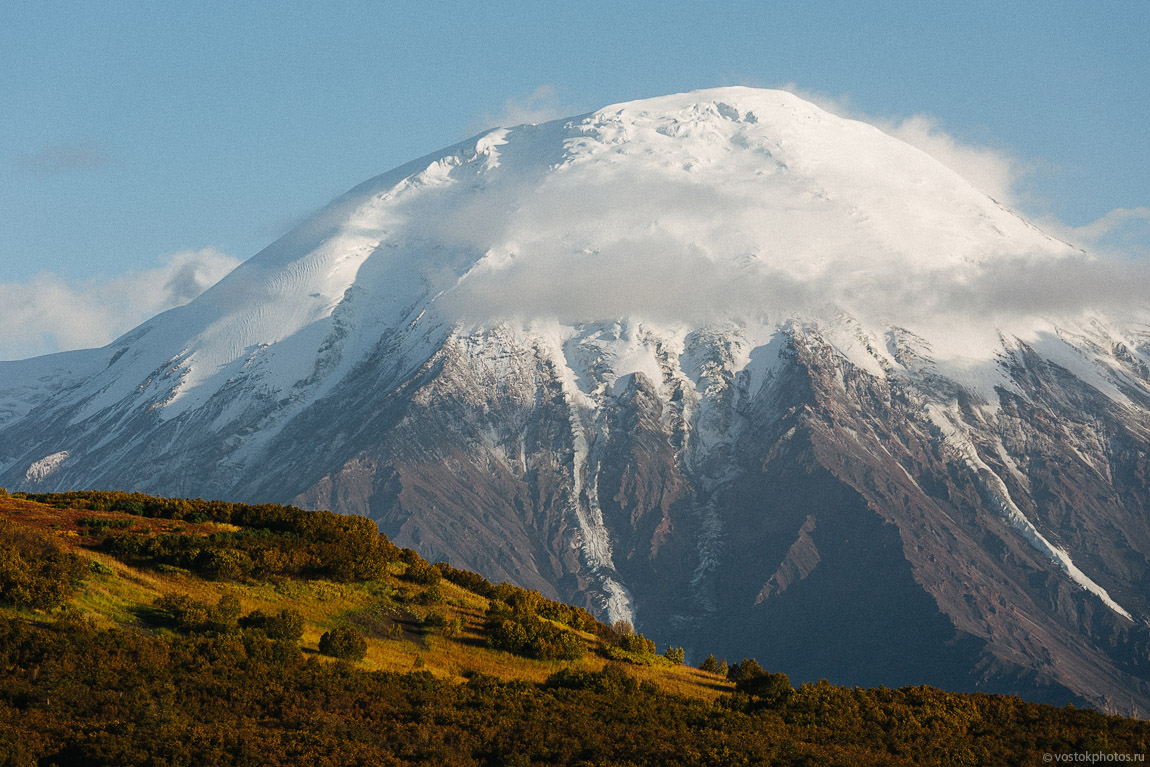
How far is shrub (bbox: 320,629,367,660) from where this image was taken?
215 ft

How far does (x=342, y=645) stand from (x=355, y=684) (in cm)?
531

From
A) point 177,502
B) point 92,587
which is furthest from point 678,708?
point 177,502

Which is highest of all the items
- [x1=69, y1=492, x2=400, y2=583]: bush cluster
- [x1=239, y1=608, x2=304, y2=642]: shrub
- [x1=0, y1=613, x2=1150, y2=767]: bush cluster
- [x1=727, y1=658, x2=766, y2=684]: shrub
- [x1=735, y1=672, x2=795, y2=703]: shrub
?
[x1=69, y1=492, x2=400, y2=583]: bush cluster

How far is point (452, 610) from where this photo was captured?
78062 mm

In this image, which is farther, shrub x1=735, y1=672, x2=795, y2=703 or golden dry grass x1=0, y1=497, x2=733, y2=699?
shrub x1=735, y1=672, x2=795, y2=703

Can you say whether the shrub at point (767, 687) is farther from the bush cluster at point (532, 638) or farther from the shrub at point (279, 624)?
the shrub at point (279, 624)

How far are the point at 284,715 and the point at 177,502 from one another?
3330cm

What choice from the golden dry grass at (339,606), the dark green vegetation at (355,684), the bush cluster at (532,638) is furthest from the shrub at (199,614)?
the bush cluster at (532,638)

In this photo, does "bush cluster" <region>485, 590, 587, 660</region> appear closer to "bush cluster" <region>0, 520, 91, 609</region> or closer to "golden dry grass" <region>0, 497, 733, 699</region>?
"golden dry grass" <region>0, 497, 733, 699</region>

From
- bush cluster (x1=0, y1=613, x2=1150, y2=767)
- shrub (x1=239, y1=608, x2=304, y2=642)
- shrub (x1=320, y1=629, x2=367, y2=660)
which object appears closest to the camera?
bush cluster (x1=0, y1=613, x2=1150, y2=767)

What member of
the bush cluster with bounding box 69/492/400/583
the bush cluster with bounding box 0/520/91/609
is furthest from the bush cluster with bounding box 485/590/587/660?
the bush cluster with bounding box 0/520/91/609

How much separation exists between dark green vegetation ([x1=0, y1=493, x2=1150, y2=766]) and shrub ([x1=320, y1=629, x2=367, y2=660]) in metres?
0.11

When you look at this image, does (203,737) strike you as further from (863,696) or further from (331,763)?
(863,696)

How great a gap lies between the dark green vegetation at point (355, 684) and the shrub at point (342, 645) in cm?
11
